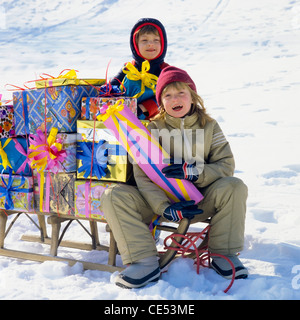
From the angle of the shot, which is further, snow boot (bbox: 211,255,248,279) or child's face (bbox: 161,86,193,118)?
child's face (bbox: 161,86,193,118)

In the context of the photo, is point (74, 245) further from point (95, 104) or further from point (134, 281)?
point (95, 104)

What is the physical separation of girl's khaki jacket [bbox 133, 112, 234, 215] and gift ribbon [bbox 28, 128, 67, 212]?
0.50 m

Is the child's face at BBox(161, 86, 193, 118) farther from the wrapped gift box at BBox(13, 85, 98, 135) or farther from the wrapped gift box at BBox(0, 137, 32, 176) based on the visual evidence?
the wrapped gift box at BBox(0, 137, 32, 176)

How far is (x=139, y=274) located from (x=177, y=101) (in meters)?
1.01

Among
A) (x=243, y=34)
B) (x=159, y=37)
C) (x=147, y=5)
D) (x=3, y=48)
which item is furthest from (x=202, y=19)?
(x=159, y=37)

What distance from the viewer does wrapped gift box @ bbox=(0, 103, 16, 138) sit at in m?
2.86

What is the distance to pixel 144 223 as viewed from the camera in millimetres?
2520

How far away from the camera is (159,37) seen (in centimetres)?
319

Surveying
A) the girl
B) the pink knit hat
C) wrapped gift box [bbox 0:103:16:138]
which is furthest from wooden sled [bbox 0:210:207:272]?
the pink knit hat

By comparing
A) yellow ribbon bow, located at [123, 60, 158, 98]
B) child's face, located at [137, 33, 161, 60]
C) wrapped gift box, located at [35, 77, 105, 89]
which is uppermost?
child's face, located at [137, 33, 161, 60]

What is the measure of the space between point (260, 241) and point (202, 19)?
53.4 feet

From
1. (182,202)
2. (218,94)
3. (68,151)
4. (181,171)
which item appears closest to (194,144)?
(181,171)

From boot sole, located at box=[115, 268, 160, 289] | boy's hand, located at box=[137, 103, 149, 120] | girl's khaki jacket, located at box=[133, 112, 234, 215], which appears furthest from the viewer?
boy's hand, located at box=[137, 103, 149, 120]

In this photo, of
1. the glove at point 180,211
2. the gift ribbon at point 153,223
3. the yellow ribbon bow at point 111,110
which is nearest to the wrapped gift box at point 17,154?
the yellow ribbon bow at point 111,110
